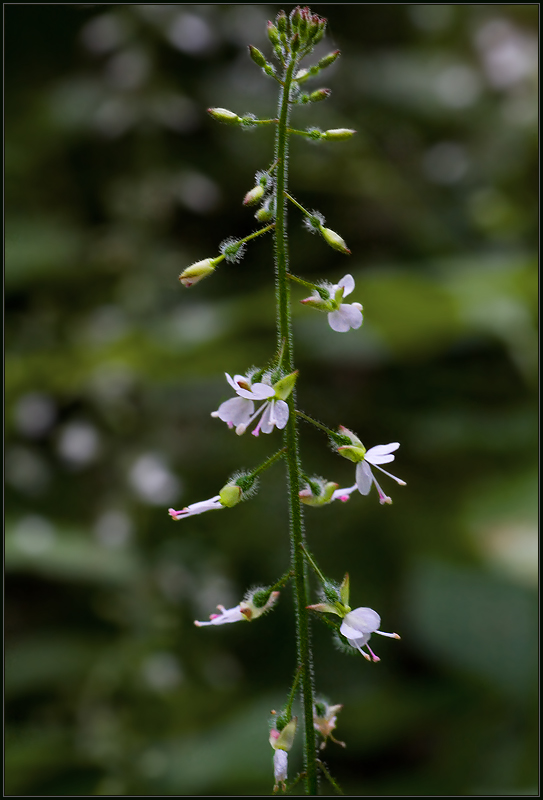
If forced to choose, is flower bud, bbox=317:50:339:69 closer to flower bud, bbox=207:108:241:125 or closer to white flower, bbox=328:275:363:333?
flower bud, bbox=207:108:241:125

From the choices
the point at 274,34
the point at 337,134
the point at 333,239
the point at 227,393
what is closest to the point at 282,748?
the point at 333,239

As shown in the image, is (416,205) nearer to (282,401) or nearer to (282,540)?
(282,540)

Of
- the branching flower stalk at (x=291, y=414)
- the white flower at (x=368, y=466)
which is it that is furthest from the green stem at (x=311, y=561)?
the white flower at (x=368, y=466)

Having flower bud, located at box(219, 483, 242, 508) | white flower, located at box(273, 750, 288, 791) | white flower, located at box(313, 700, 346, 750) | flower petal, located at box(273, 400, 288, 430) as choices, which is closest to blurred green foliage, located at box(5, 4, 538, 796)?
white flower, located at box(313, 700, 346, 750)

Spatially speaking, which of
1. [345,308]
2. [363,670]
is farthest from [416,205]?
[345,308]

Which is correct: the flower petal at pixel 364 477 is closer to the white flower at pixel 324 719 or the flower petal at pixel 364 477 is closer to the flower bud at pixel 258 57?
the white flower at pixel 324 719

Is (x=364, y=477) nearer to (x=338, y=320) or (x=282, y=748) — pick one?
(x=338, y=320)
